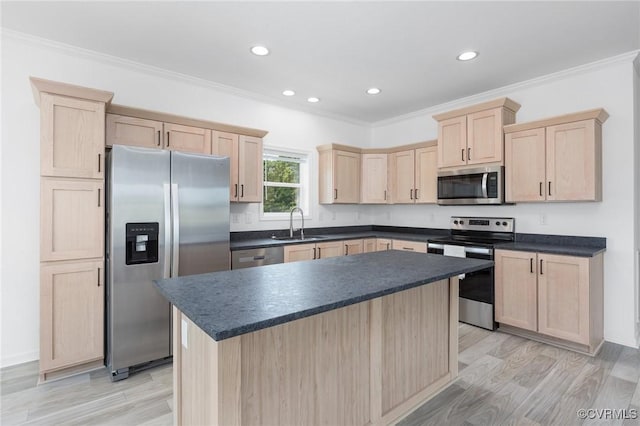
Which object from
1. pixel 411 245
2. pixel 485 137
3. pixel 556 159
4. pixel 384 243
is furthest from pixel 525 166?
pixel 384 243

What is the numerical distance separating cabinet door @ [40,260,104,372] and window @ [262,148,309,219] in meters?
2.08

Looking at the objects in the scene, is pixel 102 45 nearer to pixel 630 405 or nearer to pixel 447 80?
pixel 447 80

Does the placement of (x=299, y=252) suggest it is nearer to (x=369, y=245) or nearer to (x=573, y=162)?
(x=369, y=245)

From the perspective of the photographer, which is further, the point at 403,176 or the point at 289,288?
the point at 403,176

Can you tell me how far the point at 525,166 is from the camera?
350 cm

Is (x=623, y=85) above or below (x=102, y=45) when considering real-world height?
below

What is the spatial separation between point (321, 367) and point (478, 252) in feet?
8.71

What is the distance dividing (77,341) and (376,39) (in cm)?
347

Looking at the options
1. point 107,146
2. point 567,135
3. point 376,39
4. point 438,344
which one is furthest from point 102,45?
point 567,135

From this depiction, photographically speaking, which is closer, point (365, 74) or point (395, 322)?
point (395, 322)

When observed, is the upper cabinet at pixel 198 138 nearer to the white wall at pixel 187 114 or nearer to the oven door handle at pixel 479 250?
the white wall at pixel 187 114

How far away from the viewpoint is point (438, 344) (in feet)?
7.65

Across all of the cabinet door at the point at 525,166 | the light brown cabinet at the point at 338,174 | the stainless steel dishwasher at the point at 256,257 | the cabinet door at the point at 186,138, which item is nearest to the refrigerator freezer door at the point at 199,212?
the stainless steel dishwasher at the point at 256,257

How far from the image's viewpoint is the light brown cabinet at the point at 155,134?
2932mm
